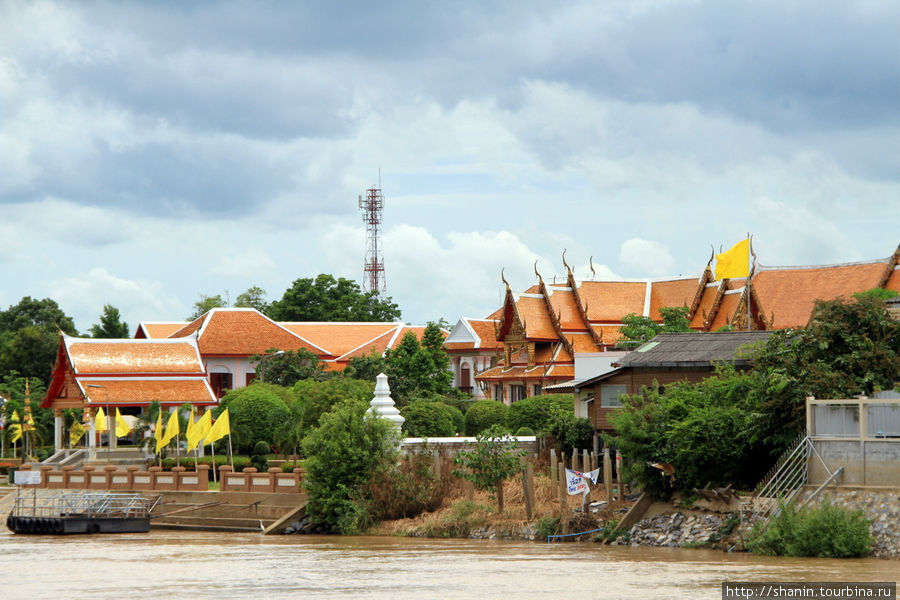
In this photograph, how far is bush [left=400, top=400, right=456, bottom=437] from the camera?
48.4m

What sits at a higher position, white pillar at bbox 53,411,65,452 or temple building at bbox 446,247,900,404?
temple building at bbox 446,247,900,404

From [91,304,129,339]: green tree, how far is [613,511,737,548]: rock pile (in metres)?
60.2

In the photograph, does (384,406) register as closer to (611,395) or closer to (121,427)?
(611,395)

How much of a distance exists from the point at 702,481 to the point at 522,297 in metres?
35.1

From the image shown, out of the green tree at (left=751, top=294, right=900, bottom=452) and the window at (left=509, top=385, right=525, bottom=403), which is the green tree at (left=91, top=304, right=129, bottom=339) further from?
the green tree at (left=751, top=294, right=900, bottom=452)

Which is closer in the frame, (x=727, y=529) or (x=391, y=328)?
(x=727, y=529)

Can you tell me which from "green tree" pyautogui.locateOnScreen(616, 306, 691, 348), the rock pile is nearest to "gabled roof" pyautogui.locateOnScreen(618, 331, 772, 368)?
the rock pile

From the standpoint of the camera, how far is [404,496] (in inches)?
1491

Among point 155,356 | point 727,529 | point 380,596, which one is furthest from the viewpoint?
point 155,356

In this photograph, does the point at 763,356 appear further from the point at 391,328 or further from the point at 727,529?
Answer: the point at 391,328

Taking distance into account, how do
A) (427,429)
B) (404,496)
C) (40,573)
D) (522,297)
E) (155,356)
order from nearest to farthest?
(40,573) → (404,496) → (427,429) → (155,356) → (522,297)

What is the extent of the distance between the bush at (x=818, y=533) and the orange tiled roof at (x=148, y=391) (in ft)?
104

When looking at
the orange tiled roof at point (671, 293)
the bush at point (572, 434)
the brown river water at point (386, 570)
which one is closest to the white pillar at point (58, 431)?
the brown river water at point (386, 570)

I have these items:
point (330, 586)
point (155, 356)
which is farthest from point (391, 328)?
point (330, 586)
